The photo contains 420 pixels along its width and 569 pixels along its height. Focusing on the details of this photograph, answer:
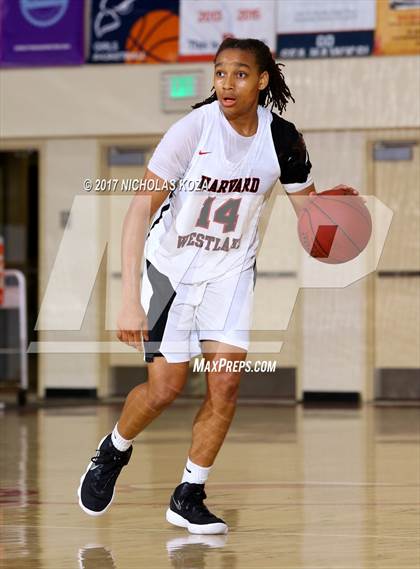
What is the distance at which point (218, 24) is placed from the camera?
1030 centimetres

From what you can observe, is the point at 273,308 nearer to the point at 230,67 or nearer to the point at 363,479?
the point at 363,479

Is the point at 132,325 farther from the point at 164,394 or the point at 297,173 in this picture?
the point at 297,173

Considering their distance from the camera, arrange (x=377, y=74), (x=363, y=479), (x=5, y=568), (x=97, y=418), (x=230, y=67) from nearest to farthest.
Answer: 1. (x=5, y=568)
2. (x=230, y=67)
3. (x=363, y=479)
4. (x=97, y=418)
5. (x=377, y=74)

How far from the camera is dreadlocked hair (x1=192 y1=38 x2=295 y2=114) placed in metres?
4.09

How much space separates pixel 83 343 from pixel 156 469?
5121mm

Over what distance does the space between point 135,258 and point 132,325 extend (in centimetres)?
21

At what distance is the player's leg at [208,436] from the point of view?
4.12 m

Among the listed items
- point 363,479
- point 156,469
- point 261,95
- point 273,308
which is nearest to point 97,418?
point 273,308

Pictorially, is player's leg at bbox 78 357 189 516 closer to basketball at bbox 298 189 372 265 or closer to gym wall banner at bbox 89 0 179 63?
basketball at bbox 298 189 372 265

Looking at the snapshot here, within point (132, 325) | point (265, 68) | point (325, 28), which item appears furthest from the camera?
point (325, 28)

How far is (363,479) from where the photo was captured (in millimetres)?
5566

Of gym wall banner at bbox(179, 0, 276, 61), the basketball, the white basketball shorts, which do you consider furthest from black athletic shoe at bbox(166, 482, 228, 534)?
gym wall banner at bbox(179, 0, 276, 61)

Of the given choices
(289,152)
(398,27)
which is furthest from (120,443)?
(398,27)

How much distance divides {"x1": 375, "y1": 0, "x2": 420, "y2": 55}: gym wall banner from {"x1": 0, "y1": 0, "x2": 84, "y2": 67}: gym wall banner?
2.41 m
